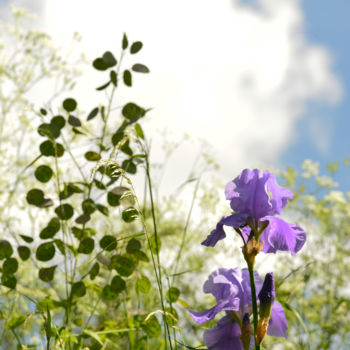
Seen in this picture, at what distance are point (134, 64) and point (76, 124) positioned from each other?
0.45 m

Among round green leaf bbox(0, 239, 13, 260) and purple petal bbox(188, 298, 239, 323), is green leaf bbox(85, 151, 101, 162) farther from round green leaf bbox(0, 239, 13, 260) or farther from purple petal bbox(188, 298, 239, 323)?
purple petal bbox(188, 298, 239, 323)

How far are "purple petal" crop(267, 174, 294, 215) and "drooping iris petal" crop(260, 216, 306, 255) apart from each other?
4 cm

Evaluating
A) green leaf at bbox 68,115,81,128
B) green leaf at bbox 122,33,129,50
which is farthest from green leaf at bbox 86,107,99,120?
green leaf at bbox 122,33,129,50

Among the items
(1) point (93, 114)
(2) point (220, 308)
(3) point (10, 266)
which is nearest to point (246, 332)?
(2) point (220, 308)

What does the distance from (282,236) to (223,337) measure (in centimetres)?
37

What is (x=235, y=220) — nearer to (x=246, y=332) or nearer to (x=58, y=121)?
(x=246, y=332)

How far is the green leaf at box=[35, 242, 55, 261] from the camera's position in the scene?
7.91 feet

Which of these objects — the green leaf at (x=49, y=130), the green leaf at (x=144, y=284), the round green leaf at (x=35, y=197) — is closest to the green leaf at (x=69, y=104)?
the green leaf at (x=49, y=130)

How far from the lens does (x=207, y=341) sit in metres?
1.58

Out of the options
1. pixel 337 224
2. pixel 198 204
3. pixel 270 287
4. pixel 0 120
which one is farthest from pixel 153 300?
pixel 337 224

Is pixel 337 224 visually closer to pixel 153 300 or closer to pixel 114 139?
pixel 153 300

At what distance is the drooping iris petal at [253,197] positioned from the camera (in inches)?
57.7

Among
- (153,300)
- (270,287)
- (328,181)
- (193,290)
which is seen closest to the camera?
(270,287)

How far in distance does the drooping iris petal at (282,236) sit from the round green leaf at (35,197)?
4.57ft
